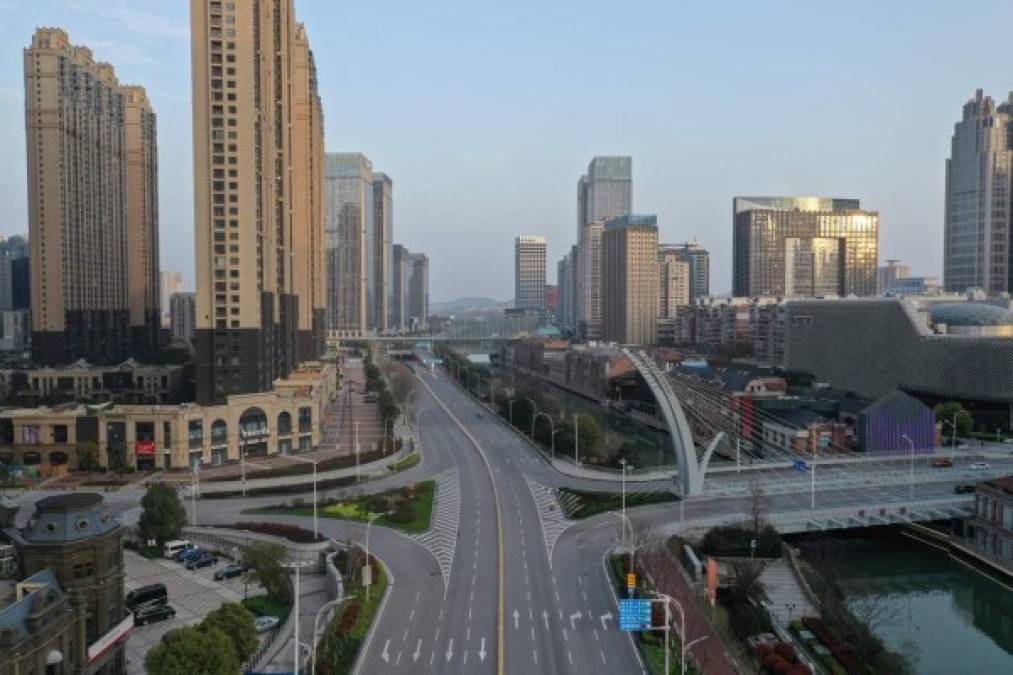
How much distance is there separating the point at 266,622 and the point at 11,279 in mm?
168448

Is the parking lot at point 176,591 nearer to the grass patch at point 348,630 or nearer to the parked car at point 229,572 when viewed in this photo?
Result: the parked car at point 229,572

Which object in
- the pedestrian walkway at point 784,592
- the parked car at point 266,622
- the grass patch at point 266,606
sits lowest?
the pedestrian walkway at point 784,592

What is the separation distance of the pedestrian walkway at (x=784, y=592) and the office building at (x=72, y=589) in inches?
858

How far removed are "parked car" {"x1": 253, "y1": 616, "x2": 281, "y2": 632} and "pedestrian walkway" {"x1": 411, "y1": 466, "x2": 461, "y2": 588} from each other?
6212 mm

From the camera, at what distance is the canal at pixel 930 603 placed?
29547mm

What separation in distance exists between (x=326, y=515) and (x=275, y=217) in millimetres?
36945

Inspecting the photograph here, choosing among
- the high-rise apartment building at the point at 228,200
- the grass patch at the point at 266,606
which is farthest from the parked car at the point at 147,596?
the high-rise apartment building at the point at 228,200

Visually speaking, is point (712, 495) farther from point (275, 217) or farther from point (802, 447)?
point (275, 217)

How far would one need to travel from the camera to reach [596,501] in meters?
43.9

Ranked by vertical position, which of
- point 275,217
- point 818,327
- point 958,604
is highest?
point 275,217

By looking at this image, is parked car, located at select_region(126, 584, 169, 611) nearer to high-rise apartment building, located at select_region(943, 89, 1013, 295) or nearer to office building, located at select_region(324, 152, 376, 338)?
high-rise apartment building, located at select_region(943, 89, 1013, 295)

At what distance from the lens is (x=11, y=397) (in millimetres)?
76500

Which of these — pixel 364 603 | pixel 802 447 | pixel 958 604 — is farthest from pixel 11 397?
pixel 958 604

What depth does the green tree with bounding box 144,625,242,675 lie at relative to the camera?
20.5 metres
